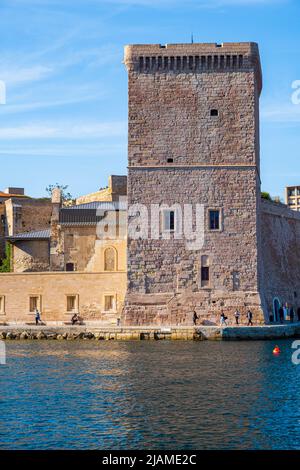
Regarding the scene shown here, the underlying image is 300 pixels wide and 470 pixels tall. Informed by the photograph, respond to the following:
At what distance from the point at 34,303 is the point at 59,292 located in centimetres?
139

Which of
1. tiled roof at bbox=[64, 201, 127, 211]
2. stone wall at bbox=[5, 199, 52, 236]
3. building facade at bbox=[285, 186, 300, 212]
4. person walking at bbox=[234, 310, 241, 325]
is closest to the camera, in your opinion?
person walking at bbox=[234, 310, 241, 325]

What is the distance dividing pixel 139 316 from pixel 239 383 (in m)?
14.1

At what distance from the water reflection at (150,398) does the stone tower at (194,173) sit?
209 inches

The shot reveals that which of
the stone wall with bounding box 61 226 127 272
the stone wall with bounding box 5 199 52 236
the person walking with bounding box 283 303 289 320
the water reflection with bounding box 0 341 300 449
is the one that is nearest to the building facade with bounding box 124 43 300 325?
the person walking with bounding box 283 303 289 320

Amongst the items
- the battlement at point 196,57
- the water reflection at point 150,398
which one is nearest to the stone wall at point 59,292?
the water reflection at point 150,398

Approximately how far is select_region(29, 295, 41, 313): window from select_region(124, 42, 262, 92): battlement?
11312mm

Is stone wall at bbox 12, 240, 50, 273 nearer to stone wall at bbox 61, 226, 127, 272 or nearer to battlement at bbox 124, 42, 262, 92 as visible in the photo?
stone wall at bbox 61, 226, 127, 272

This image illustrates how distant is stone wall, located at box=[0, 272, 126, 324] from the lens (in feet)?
137

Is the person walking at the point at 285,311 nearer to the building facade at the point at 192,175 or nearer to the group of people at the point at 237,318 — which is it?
the building facade at the point at 192,175

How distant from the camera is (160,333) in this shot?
3703 centimetres

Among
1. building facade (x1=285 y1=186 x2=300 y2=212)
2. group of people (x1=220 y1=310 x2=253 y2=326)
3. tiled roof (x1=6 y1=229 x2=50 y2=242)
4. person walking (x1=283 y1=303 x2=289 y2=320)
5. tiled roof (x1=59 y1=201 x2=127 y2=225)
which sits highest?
building facade (x1=285 y1=186 x2=300 y2=212)

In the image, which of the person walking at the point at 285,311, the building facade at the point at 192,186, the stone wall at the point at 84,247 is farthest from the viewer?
the stone wall at the point at 84,247

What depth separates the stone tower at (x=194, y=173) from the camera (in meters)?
39.1

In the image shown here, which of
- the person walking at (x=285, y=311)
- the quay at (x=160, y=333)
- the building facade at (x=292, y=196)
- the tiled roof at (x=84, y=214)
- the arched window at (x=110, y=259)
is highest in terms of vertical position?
the building facade at (x=292, y=196)
